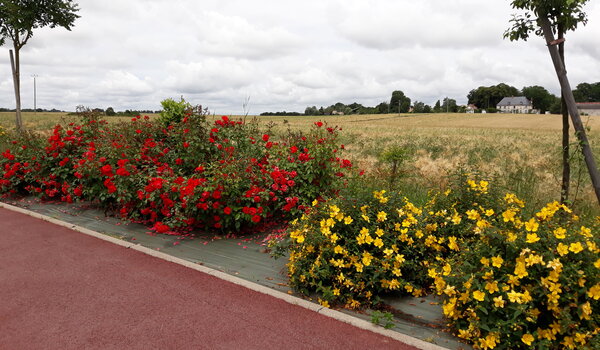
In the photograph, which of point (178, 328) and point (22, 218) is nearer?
point (178, 328)

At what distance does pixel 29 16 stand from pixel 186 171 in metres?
14.6

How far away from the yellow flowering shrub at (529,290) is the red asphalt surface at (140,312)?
0.61m

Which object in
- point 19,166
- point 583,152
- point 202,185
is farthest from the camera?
point 19,166

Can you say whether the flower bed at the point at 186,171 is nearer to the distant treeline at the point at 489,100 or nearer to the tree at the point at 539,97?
the distant treeline at the point at 489,100

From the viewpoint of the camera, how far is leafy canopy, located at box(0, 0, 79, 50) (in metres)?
16.1

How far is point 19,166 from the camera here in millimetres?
8844

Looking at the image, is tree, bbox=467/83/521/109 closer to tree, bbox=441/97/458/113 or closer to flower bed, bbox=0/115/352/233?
tree, bbox=441/97/458/113

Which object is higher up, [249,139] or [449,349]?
[249,139]

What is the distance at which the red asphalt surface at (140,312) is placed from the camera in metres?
3.31

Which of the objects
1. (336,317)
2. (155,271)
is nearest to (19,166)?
Answer: (155,271)

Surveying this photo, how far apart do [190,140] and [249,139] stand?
1.04 m

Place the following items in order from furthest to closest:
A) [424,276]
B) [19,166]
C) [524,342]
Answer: [19,166] → [424,276] → [524,342]

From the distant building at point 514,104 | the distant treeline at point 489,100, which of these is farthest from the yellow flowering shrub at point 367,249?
the distant building at point 514,104

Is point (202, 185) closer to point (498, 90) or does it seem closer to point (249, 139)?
point (249, 139)
